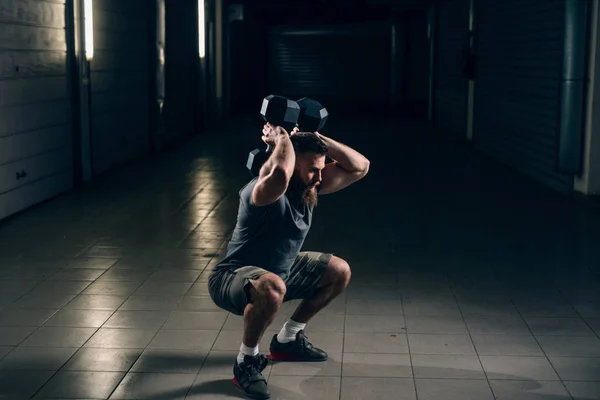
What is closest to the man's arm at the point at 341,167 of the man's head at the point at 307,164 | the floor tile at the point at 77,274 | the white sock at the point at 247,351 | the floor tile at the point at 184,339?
the man's head at the point at 307,164

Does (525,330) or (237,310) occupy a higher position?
(237,310)

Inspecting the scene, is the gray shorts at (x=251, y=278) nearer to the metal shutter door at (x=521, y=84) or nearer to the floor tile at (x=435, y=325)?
the floor tile at (x=435, y=325)

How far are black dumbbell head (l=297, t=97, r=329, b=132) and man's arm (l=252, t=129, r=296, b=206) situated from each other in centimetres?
11

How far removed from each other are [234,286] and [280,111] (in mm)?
915

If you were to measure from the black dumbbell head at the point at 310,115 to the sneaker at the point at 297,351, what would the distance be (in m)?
1.22

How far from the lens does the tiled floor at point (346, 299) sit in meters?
4.61

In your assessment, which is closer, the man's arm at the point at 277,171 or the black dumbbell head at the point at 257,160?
the man's arm at the point at 277,171

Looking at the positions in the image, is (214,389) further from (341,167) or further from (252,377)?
(341,167)

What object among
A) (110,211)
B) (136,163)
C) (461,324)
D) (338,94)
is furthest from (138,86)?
(338,94)

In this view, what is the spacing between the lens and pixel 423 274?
691 centimetres

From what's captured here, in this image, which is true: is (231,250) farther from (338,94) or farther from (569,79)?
(338,94)

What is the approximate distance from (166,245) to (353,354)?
129 inches

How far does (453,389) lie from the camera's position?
176 inches

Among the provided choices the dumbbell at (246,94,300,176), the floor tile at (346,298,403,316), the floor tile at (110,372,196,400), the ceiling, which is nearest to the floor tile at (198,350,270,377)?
the floor tile at (110,372,196,400)
